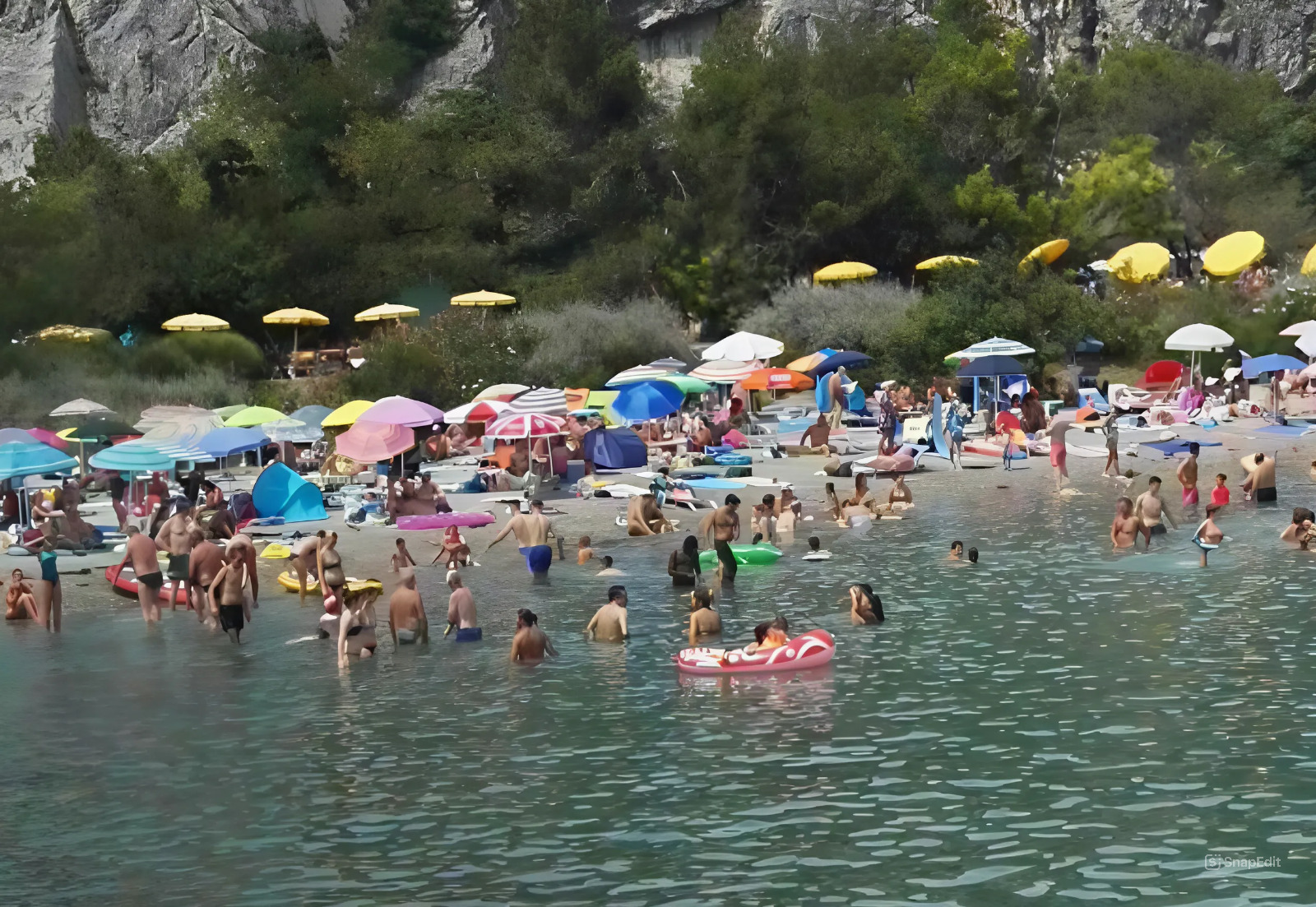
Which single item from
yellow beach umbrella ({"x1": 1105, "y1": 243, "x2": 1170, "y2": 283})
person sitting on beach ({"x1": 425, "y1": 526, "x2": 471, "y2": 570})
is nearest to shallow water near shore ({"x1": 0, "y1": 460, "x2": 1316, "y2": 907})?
person sitting on beach ({"x1": 425, "y1": 526, "x2": 471, "y2": 570})

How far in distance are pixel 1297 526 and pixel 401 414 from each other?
573 inches

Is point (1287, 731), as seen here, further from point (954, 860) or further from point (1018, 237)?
point (1018, 237)

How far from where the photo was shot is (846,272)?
48.9 metres

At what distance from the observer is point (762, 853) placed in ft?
40.3

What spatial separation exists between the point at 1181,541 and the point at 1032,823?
12.3 meters

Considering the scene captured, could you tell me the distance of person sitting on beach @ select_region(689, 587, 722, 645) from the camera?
1848 centimetres

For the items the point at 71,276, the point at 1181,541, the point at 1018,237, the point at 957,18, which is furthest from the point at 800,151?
the point at 1181,541

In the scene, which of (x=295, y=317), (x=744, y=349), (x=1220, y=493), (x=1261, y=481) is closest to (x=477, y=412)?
(x=744, y=349)

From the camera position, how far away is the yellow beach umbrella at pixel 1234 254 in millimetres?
49756

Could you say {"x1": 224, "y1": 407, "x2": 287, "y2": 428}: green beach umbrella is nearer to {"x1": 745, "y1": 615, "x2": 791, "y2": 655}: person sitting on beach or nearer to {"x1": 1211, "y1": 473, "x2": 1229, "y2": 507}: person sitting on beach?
{"x1": 745, "y1": 615, "x2": 791, "y2": 655}: person sitting on beach

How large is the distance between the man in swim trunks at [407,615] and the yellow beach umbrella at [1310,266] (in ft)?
111

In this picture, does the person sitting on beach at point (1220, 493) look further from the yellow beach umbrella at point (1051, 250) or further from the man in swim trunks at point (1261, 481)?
the yellow beach umbrella at point (1051, 250)

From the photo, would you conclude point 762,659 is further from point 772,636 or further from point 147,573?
point 147,573

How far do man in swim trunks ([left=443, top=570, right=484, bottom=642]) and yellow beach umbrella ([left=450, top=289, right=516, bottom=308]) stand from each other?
28231mm
